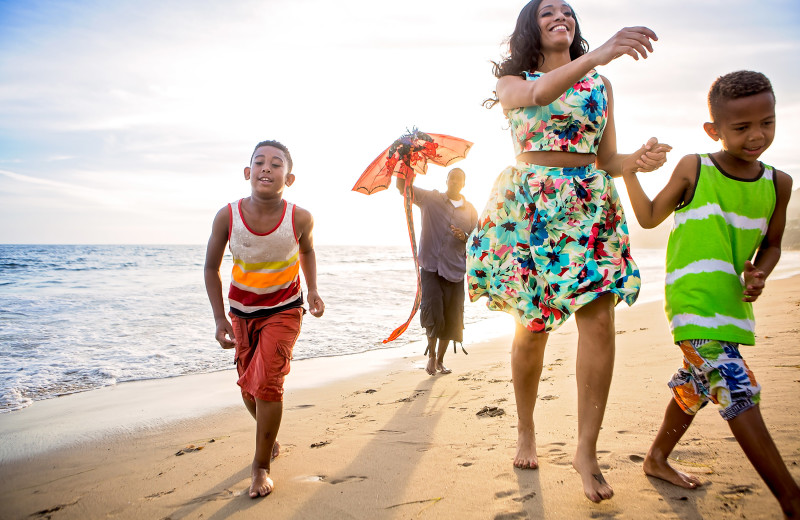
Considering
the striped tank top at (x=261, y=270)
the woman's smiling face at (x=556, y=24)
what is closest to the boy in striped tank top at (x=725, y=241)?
the woman's smiling face at (x=556, y=24)

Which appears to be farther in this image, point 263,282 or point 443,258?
point 443,258

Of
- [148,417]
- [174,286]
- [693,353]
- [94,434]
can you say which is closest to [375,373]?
[148,417]

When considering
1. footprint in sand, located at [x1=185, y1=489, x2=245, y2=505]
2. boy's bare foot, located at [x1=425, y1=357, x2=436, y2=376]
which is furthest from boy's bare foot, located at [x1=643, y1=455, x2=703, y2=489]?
boy's bare foot, located at [x1=425, y1=357, x2=436, y2=376]

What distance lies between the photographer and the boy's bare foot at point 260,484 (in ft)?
8.24

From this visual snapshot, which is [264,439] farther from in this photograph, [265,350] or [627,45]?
[627,45]

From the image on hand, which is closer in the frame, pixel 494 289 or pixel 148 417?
pixel 494 289

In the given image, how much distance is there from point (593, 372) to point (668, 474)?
0.51 meters

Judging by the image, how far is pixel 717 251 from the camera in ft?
6.42

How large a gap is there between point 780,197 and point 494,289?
119 cm

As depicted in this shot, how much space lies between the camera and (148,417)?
4.21 m

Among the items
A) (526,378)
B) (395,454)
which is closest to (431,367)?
(395,454)

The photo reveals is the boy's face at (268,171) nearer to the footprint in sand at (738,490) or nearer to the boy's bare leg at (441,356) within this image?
the footprint in sand at (738,490)

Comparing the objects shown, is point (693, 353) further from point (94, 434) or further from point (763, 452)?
point (94, 434)

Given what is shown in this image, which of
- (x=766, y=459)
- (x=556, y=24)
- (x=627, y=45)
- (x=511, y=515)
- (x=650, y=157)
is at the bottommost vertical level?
(x=511, y=515)
